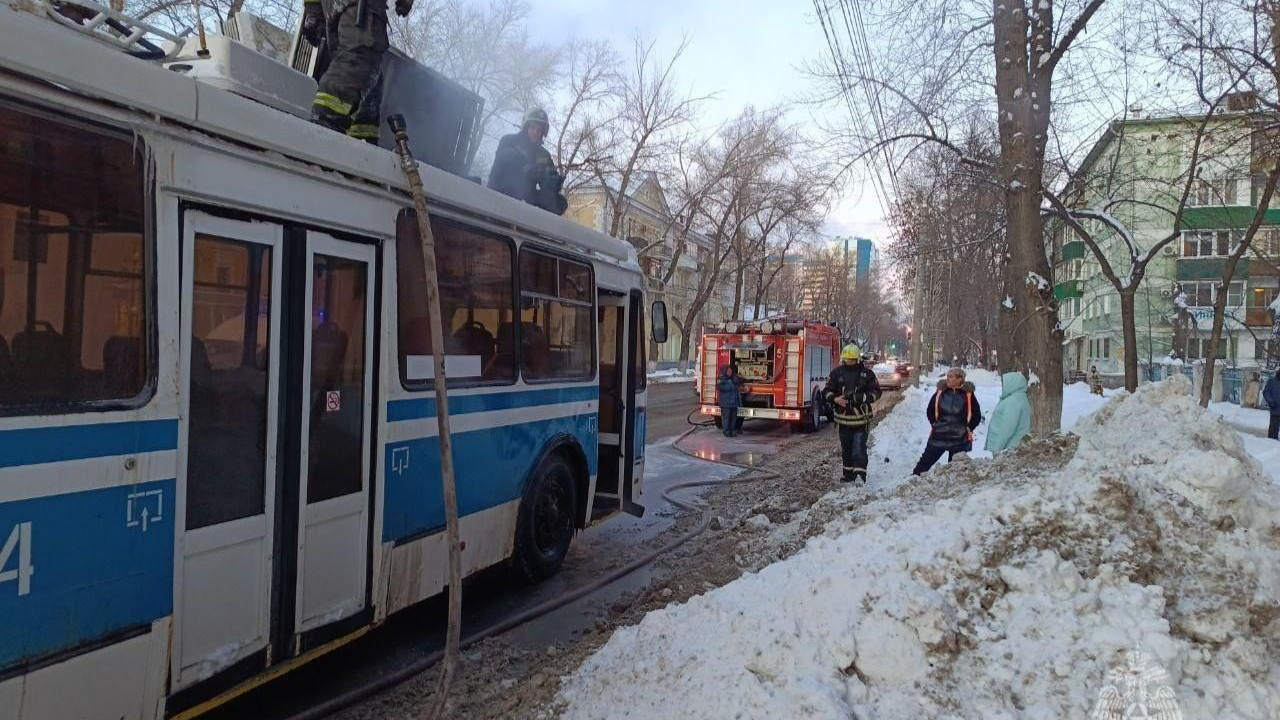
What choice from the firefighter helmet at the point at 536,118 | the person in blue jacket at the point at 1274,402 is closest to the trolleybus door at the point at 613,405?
the firefighter helmet at the point at 536,118

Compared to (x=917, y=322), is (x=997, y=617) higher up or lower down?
lower down

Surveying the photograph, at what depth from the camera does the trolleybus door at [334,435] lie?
375 cm

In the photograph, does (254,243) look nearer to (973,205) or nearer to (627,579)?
(627,579)

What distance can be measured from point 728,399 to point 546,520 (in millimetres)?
11499

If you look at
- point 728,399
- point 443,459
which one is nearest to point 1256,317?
point 728,399

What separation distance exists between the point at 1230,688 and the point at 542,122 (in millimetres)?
6193

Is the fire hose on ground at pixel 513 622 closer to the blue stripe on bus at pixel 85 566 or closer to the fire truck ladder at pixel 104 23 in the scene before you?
the blue stripe on bus at pixel 85 566

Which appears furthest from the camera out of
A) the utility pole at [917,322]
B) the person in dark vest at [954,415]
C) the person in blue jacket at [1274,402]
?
the utility pole at [917,322]

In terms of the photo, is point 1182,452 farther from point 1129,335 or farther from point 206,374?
point 1129,335

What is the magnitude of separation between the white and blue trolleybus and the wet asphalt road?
0.49 metres

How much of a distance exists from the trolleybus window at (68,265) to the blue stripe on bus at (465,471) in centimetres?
158

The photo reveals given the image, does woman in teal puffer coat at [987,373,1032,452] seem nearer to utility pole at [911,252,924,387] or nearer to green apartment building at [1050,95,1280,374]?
green apartment building at [1050,95,1280,374]

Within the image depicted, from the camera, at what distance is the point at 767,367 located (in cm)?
1862

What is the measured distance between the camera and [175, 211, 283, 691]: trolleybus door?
3178 millimetres
